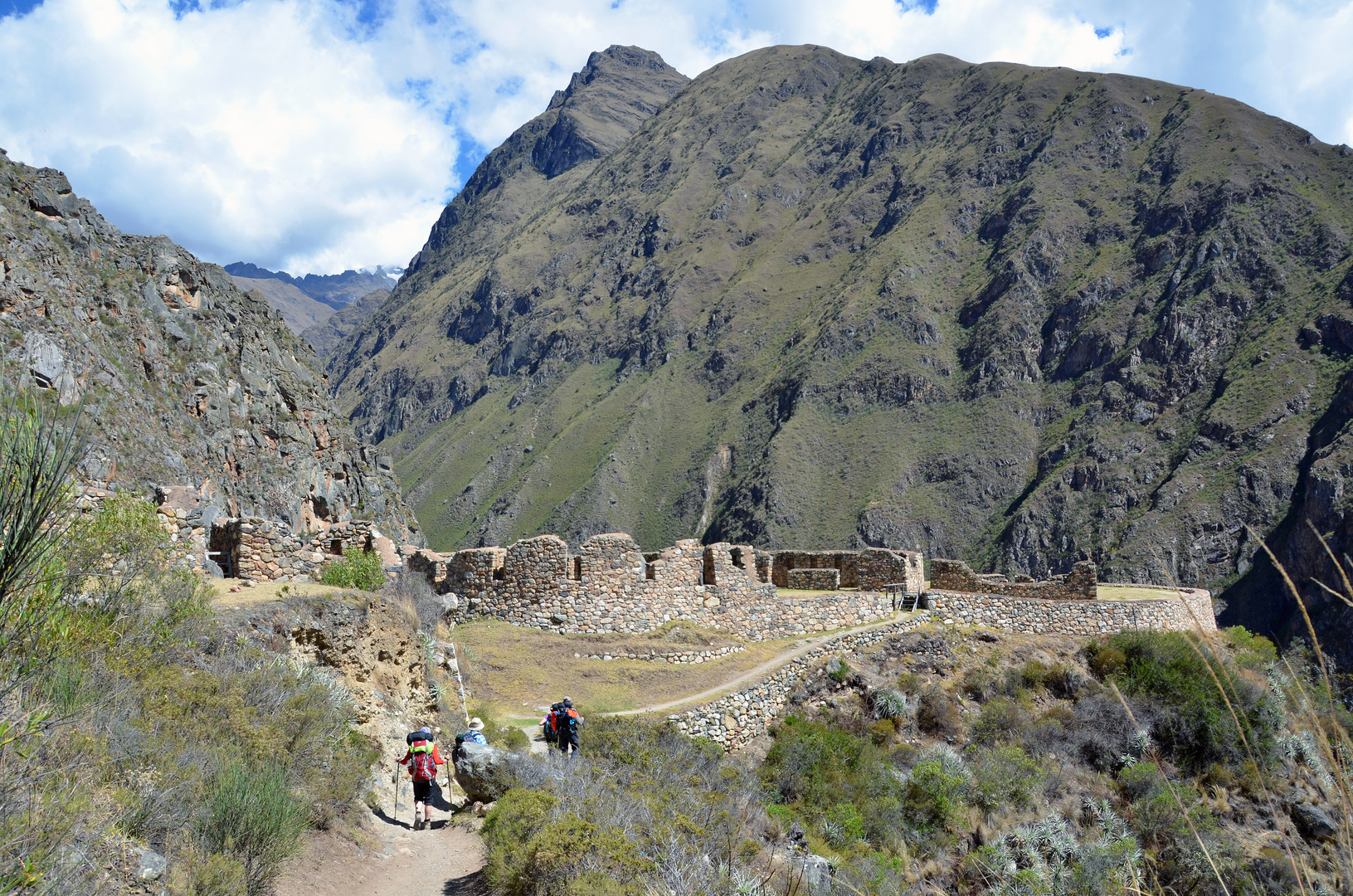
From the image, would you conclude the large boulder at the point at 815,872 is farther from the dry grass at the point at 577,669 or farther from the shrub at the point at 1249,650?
the shrub at the point at 1249,650

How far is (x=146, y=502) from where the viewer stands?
42.4 ft

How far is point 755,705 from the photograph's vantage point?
18.9m

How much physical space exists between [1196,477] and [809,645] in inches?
3808

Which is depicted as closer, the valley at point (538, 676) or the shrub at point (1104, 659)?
the valley at point (538, 676)

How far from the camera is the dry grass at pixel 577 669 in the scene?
55.4 ft

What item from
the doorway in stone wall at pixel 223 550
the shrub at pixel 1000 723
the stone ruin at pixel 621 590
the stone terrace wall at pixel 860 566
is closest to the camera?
the doorway in stone wall at pixel 223 550

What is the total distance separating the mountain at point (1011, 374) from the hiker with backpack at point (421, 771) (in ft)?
280

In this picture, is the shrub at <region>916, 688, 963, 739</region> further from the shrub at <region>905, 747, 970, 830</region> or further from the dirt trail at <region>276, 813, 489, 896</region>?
the dirt trail at <region>276, 813, 489, 896</region>

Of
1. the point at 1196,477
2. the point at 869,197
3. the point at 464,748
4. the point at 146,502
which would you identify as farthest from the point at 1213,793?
the point at 869,197

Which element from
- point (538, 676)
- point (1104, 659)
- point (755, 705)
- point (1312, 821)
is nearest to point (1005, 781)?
point (755, 705)

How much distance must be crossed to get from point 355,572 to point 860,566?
17470 mm

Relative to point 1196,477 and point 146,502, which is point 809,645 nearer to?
point 146,502

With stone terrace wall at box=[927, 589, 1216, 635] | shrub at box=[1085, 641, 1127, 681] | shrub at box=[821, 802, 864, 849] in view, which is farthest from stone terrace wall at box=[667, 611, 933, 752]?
shrub at box=[1085, 641, 1127, 681]

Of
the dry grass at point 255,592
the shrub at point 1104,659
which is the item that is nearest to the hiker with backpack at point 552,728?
the dry grass at point 255,592
